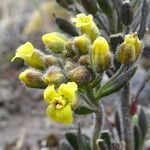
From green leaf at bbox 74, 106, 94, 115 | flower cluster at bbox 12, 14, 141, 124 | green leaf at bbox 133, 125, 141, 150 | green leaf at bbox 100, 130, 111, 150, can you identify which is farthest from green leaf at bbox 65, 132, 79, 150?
flower cluster at bbox 12, 14, 141, 124

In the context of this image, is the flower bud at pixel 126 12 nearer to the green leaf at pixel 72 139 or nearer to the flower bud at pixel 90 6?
the flower bud at pixel 90 6

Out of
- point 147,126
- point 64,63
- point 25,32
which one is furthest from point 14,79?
point 64,63

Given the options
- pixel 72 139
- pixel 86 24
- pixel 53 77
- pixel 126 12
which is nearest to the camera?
pixel 53 77

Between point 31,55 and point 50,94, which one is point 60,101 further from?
point 31,55

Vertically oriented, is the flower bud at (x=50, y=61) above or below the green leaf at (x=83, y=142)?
above

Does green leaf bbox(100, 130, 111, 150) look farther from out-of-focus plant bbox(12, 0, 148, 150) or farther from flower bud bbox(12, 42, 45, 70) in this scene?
flower bud bbox(12, 42, 45, 70)

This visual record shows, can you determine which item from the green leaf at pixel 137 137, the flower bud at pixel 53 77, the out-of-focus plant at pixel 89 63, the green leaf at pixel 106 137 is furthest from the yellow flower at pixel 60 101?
the green leaf at pixel 137 137

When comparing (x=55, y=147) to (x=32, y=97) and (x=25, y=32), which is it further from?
(x=25, y=32)

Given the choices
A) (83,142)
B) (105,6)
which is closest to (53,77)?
(105,6)
